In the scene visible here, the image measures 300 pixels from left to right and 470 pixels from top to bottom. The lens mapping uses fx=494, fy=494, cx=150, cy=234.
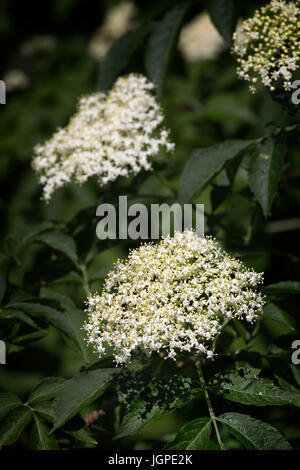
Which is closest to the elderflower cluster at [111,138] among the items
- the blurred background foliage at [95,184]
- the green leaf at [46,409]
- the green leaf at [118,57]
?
the green leaf at [118,57]

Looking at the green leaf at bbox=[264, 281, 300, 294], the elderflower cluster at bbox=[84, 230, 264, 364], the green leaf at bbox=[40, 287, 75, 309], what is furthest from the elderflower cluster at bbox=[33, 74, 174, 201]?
the green leaf at bbox=[264, 281, 300, 294]

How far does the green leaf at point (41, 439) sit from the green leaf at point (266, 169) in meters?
1.39

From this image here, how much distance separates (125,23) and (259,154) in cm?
498

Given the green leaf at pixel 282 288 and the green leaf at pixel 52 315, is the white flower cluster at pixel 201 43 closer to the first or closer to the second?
the green leaf at pixel 282 288

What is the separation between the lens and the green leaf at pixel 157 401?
197 centimetres

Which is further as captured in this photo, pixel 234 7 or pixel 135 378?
pixel 234 7

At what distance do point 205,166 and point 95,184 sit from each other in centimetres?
226

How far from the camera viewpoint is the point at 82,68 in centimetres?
557

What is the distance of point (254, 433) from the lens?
1.95 m

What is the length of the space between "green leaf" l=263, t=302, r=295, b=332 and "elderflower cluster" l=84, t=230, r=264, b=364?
6 cm

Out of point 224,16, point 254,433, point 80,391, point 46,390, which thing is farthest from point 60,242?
point 224,16

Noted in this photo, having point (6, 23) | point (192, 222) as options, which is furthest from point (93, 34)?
point (192, 222)

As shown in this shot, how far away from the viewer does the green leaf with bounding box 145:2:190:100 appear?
2928mm

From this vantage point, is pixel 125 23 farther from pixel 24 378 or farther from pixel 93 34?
pixel 24 378
